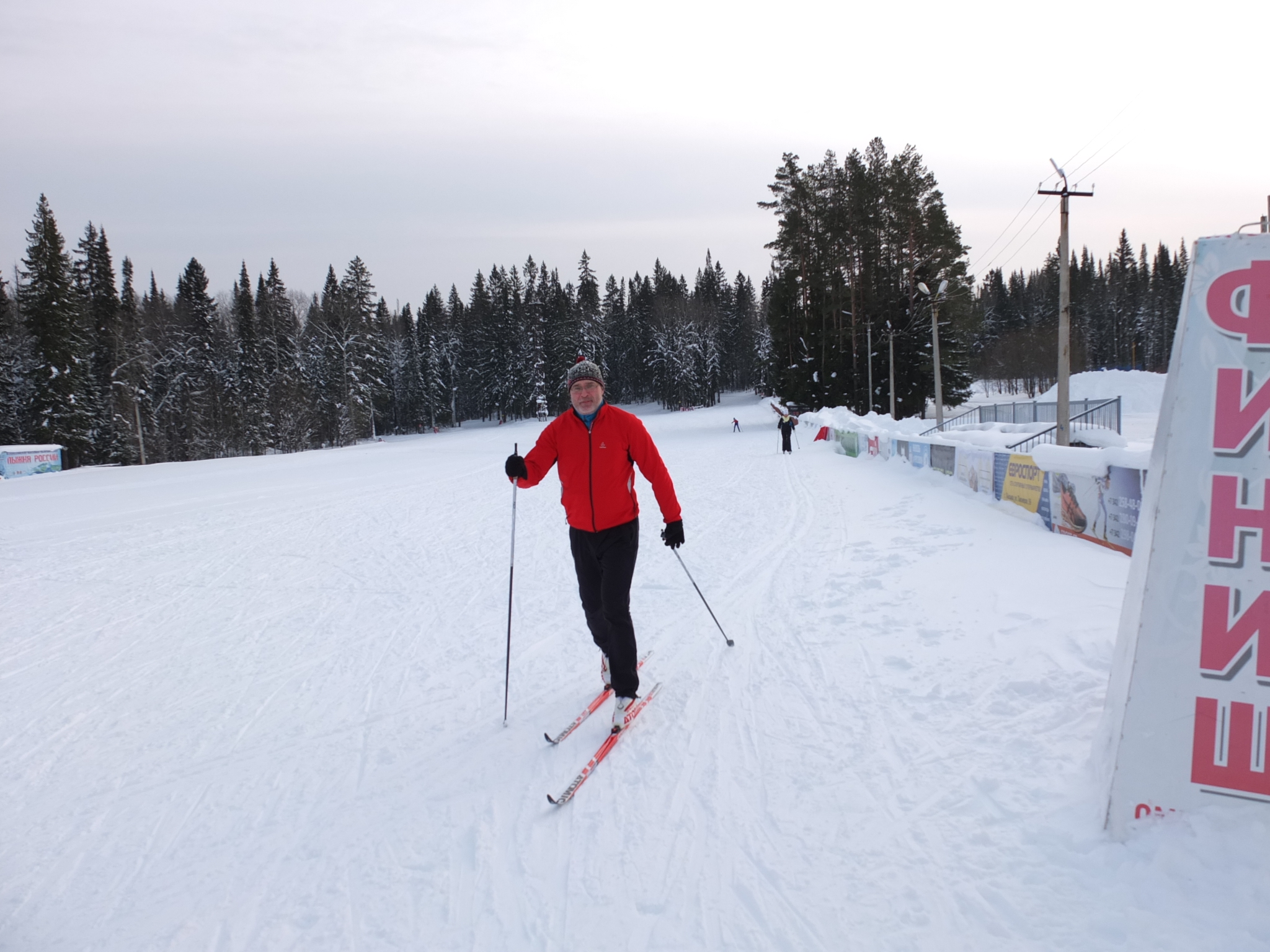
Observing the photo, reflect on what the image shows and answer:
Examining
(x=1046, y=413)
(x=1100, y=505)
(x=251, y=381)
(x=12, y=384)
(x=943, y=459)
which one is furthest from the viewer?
(x=251, y=381)

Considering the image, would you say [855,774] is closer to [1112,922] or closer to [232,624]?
[1112,922]

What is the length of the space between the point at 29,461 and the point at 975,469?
113ft

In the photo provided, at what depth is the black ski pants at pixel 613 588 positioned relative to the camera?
3887 millimetres

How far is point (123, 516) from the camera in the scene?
14.3 metres

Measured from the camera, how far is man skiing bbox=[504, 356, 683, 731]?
153 inches

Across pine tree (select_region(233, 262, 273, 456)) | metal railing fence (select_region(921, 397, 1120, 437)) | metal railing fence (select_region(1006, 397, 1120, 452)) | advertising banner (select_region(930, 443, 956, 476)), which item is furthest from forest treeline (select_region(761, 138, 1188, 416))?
pine tree (select_region(233, 262, 273, 456))

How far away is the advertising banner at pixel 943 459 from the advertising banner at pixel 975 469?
37 centimetres

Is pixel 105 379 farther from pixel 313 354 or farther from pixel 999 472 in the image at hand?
pixel 999 472

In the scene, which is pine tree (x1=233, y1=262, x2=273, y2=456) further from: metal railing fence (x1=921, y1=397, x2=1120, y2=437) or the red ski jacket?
the red ski jacket

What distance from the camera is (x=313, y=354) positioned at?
6231 centimetres

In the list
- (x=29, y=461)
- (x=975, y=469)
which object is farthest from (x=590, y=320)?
(x=975, y=469)

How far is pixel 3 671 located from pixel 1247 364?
8258 mm

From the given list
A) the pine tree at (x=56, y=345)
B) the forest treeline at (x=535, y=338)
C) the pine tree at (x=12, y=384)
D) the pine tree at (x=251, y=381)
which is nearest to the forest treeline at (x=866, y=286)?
the forest treeline at (x=535, y=338)

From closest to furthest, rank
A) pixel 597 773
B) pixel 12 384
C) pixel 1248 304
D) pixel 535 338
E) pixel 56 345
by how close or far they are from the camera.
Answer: pixel 1248 304, pixel 597 773, pixel 56 345, pixel 12 384, pixel 535 338
